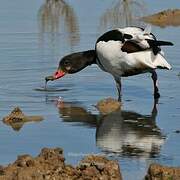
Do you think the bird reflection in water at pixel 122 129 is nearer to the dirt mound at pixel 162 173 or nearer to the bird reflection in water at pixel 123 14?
the dirt mound at pixel 162 173

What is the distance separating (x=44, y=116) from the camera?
9.80 m

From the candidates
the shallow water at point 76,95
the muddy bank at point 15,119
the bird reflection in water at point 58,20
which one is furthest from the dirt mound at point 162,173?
the bird reflection in water at point 58,20

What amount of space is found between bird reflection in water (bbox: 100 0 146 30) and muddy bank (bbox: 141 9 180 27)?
0.76 feet

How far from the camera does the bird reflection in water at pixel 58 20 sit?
15.1 metres

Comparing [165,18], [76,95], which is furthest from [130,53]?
[165,18]

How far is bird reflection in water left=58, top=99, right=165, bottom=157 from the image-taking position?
8234 mm

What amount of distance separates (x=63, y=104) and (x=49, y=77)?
122cm

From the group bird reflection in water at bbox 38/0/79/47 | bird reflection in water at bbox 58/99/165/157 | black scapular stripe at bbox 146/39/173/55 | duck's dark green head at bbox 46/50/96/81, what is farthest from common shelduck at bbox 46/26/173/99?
bird reflection in water at bbox 38/0/79/47

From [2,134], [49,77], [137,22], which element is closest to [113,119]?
[2,134]

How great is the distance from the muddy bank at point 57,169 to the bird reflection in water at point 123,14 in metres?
8.78

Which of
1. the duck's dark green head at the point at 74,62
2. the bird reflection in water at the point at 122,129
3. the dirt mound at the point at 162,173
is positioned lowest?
the dirt mound at the point at 162,173

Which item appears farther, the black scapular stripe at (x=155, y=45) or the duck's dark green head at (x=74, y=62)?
the duck's dark green head at (x=74, y=62)

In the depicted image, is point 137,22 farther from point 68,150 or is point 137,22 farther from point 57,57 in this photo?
point 68,150

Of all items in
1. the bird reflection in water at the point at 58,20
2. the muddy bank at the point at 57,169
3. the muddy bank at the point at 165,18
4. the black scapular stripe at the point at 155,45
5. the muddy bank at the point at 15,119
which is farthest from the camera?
the muddy bank at the point at 165,18
